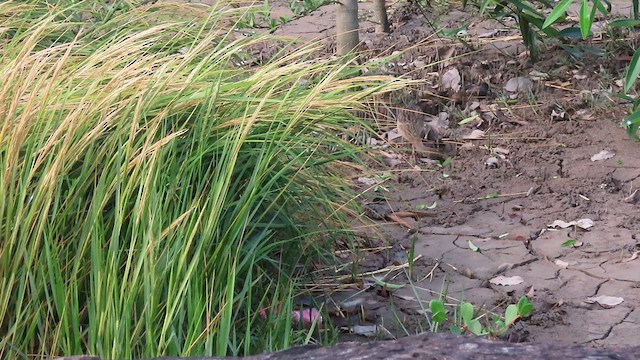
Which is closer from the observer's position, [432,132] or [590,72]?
[432,132]

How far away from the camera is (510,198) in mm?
3877

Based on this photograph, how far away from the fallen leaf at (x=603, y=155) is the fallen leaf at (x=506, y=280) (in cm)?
116

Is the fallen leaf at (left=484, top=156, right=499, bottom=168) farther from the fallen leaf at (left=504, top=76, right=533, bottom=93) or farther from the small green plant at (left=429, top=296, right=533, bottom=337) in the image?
the small green plant at (left=429, top=296, right=533, bottom=337)

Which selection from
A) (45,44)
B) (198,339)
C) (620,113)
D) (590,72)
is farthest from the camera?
(590,72)

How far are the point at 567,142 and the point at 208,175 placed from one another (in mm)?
2155

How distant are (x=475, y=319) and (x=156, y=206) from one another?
3.17 ft

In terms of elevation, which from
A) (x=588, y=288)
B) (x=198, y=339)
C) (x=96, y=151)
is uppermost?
(x=96, y=151)

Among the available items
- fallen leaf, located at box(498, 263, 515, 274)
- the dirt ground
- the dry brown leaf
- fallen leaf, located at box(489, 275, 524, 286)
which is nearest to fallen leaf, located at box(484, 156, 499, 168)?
the dirt ground

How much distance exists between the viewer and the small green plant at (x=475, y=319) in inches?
100.0

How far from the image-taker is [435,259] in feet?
11.0

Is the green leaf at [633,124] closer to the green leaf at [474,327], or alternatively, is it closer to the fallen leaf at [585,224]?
the fallen leaf at [585,224]

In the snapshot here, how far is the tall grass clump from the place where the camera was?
228 centimetres

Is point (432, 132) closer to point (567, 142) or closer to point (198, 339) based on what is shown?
point (567, 142)

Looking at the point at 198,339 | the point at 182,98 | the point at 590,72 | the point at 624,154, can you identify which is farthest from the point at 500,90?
the point at 198,339
